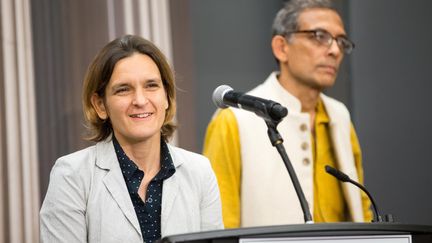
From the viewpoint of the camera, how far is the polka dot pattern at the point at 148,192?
2.09m

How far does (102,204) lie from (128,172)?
0.14 metres

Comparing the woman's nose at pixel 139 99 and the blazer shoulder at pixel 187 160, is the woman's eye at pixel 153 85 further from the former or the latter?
the blazer shoulder at pixel 187 160

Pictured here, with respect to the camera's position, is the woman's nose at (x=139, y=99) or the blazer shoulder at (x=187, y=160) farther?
the blazer shoulder at (x=187, y=160)

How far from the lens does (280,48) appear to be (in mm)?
3250

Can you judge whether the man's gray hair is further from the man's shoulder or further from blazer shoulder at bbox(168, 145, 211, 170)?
blazer shoulder at bbox(168, 145, 211, 170)

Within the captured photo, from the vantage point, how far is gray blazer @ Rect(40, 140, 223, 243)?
2.03m

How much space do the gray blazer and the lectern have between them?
2.34 feet

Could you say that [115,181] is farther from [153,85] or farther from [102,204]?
[153,85]

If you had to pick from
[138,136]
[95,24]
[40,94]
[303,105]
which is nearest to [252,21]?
[303,105]

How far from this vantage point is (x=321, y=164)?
3.15 meters

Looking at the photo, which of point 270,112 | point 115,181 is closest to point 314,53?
point 115,181

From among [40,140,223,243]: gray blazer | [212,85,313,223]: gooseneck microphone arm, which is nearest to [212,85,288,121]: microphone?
[212,85,313,223]: gooseneck microphone arm

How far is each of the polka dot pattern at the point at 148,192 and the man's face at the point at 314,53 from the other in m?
1.10

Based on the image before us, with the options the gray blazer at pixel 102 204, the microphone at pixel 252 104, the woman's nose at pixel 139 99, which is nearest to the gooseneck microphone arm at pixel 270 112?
the microphone at pixel 252 104
